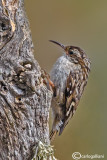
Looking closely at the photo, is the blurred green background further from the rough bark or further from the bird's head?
the rough bark

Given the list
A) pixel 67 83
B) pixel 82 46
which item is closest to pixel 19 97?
pixel 67 83

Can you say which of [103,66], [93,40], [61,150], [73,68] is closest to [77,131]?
[61,150]

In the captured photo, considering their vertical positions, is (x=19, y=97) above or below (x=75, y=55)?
below

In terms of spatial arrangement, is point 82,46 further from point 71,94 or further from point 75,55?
point 71,94

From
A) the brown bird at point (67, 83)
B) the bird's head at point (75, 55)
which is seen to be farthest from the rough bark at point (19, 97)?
the bird's head at point (75, 55)

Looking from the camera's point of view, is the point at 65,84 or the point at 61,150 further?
the point at 61,150

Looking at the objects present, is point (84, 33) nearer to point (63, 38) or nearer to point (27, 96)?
point (63, 38)
